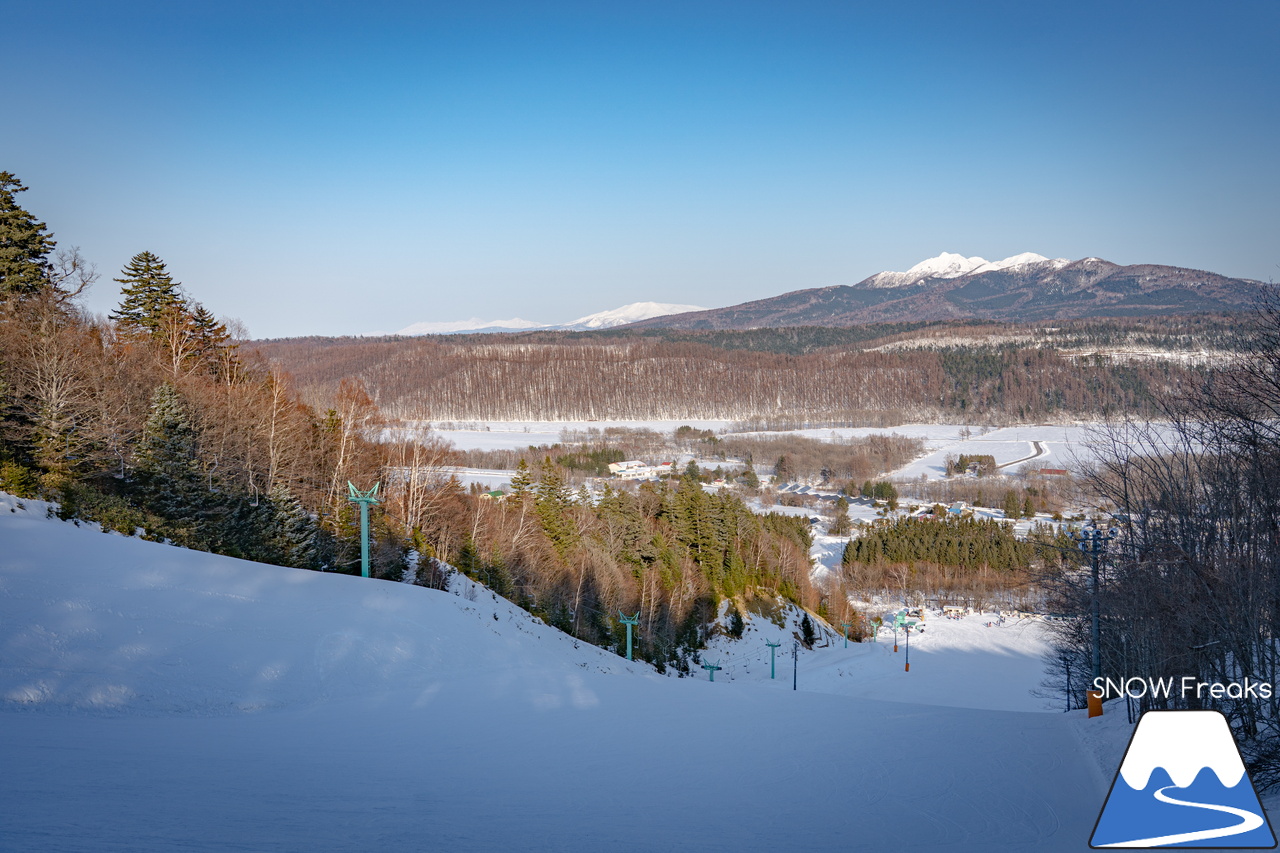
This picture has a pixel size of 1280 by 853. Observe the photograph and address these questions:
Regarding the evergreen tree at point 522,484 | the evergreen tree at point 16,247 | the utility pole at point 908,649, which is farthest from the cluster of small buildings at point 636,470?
→ the evergreen tree at point 16,247

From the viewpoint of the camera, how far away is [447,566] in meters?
29.4

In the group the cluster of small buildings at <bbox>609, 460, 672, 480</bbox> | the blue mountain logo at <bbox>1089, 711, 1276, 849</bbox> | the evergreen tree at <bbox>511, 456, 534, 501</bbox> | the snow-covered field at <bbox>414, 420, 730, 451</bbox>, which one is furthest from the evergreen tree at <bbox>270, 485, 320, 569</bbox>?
the snow-covered field at <bbox>414, 420, 730, 451</bbox>

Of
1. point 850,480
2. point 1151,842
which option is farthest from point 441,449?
point 850,480

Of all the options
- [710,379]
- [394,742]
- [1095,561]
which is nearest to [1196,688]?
[1095,561]

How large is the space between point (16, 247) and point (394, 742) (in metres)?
30.5

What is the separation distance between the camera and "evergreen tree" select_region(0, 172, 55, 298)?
28.7m

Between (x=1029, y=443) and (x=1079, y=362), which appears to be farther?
(x=1079, y=362)

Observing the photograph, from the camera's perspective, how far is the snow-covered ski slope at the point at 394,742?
6898 millimetres

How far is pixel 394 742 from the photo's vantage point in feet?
32.7

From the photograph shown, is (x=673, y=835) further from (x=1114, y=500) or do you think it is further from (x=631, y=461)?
(x=631, y=461)

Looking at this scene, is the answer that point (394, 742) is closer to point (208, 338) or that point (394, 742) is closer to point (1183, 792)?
point (1183, 792)

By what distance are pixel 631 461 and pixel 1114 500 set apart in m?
88.7

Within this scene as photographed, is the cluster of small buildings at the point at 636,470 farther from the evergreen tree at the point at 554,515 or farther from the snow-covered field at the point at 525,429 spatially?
the evergreen tree at the point at 554,515

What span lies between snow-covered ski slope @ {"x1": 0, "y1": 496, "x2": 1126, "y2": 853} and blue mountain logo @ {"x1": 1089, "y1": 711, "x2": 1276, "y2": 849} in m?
2.16
